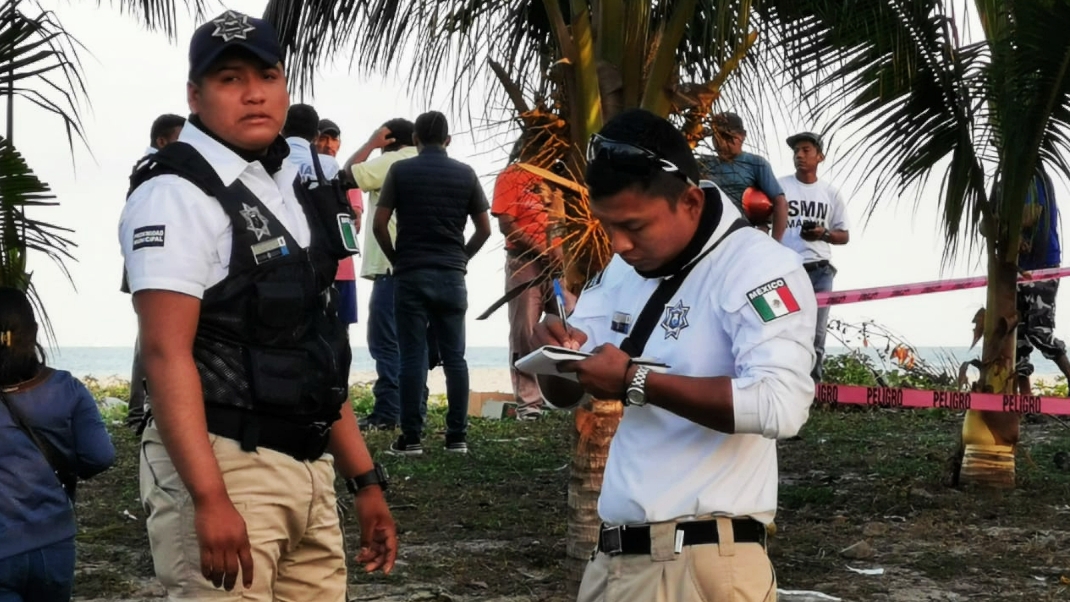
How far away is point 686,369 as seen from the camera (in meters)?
3.06

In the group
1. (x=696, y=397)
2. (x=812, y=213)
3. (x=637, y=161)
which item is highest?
(x=812, y=213)

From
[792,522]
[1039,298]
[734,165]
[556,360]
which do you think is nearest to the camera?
[556,360]

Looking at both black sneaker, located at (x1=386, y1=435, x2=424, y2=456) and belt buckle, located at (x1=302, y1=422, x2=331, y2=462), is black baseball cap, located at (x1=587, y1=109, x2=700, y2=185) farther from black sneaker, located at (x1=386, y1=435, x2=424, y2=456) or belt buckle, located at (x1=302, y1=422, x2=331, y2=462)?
black sneaker, located at (x1=386, y1=435, x2=424, y2=456)

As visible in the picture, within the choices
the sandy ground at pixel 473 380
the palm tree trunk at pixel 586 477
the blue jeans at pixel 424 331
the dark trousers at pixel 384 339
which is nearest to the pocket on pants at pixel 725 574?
the palm tree trunk at pixel 586 477

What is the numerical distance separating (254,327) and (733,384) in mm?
979

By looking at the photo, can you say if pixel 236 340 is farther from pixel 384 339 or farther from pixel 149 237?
pixel 384 339

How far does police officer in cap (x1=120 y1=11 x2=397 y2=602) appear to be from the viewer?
3.01 metres

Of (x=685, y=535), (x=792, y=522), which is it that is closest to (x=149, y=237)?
(x=685, y=535)

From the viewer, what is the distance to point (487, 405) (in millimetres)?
12391

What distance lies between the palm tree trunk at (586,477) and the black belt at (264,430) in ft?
8.75

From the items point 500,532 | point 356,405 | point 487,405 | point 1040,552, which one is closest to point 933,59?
point 1040,552

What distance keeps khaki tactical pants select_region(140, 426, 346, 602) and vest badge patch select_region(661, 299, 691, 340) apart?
0.83 metres

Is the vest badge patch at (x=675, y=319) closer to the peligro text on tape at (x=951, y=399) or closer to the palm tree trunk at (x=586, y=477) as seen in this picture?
the palm tree trunk at (x=586, y=477)

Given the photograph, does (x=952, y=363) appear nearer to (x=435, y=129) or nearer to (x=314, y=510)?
(x=435, y=129)
